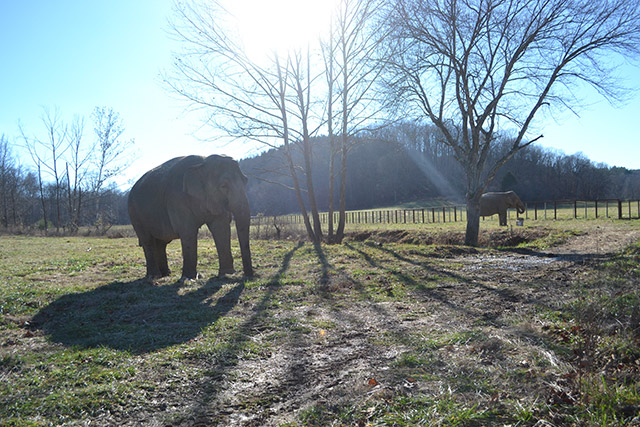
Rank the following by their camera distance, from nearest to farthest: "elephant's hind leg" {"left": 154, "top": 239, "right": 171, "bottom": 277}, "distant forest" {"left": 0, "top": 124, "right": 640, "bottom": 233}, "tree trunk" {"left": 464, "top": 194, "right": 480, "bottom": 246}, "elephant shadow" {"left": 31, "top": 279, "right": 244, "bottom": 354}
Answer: "elephant shadow" {"left": 31, "top": 279, "right": 244, "bottom": 354} → "elephant's hind leg" {"left": 154, "top": 239, "right": 171, "bottom": 277} → "tree trunk" {"left": 464, "top": 194, "right": 480, "bottom": 246} → "distant forest" {"left": 0, "top": 124, "right": 640, "bottom": 233}

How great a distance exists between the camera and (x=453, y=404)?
3.04 metres

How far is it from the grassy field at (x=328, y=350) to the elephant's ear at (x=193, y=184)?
6.05 feet

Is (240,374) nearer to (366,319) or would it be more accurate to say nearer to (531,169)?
(366,319)

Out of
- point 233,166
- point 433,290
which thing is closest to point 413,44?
point 233,166

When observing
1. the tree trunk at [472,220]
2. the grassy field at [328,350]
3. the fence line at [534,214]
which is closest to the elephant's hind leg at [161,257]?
the grassy field at [328,350]

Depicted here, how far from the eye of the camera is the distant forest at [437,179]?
7412cm

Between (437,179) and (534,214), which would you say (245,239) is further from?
(437,179)

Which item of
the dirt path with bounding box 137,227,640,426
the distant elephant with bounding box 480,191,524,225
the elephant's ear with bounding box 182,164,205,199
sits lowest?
the dirt path with bounding box 137,227,640,426

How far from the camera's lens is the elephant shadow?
16.2ft

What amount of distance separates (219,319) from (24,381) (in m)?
2.40

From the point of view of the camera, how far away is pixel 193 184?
891cm

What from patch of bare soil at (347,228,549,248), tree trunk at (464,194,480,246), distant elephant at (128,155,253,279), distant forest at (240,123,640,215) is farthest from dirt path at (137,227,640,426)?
distant forest at (240,123,640,215)

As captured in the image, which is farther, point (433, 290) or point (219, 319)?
point (433, 290)

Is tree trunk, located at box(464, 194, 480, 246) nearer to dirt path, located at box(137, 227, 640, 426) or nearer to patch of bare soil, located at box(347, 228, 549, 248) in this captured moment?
patch of bare soil, located at box(347, 228, 549, 248)
